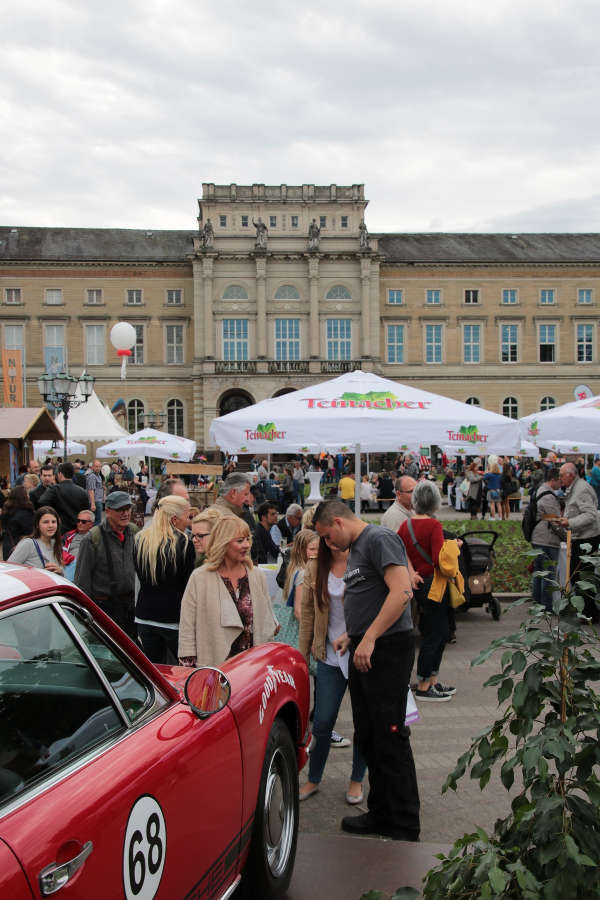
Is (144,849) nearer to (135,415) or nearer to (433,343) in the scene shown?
(135,415)

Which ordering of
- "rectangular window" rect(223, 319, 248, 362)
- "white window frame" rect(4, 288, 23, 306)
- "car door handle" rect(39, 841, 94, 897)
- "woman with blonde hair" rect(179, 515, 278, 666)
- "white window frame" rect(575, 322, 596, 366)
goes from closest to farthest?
1. "car door handle" rect(39, 841, 94, 897)
2. "woman with blonde hair" rect(179, 515, 278, 666)
3. "rectangular window" rect(223, 319, 248, 362)
4. "white window frame" rect(4, 288, 23, 306)
5. "white window frame" rect(575, 322, 596, 366)

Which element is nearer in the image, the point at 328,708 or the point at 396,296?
the point at 328,708

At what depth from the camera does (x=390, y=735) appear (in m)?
4.19

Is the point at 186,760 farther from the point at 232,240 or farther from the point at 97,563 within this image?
the point at 232,240

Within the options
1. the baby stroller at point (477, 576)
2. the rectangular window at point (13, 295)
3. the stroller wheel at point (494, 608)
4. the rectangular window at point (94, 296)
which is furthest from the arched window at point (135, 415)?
the baby stroller at point (477, 576)

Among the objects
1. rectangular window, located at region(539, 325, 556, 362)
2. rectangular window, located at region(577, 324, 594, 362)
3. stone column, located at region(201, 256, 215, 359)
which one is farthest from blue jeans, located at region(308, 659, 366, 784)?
rectangular window, located at region(577, 324, 594, 362)

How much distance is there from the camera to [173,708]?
273 cm

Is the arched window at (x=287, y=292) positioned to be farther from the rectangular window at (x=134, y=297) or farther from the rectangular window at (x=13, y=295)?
the rectangular window at (x=13, y=295)

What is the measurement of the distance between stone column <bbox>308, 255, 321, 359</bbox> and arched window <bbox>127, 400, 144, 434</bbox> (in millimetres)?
14425

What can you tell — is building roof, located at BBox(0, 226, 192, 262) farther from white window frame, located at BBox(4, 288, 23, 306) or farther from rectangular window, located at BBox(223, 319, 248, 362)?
rectangular window, located at BBox(223, 319, 248, 362)

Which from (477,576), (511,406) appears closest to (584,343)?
(511,406)

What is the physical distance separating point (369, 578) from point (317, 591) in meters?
0.63

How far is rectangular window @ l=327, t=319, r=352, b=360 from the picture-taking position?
57.8 m

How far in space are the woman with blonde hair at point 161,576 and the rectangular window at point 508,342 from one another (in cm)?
5878
